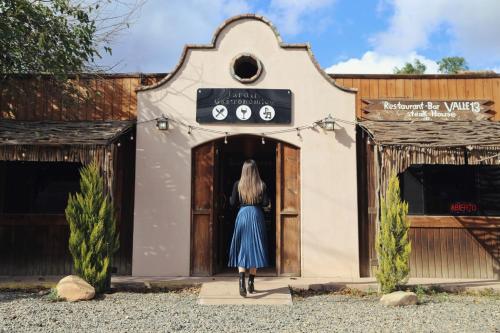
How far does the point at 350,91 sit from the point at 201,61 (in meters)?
2.74

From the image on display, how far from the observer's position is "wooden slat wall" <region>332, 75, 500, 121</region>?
27.9ft

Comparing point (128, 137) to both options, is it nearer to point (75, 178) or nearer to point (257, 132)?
point (75, 178)

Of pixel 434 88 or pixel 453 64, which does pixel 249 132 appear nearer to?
pixel 434 88

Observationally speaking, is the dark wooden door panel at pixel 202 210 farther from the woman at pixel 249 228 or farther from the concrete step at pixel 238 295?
the woman at pixel 249 228

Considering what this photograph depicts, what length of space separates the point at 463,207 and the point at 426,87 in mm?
2365

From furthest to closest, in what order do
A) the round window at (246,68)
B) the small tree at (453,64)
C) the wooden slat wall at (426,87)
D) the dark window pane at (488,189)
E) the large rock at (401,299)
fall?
the small tree at (453,64) < the wooden slat wall at (426,87) < the dark window pane at (488,189) < the round window at (246,68) < the large rock at (401,299)

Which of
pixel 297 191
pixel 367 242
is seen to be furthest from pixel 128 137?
pixel 367 242

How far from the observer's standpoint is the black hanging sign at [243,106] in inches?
313

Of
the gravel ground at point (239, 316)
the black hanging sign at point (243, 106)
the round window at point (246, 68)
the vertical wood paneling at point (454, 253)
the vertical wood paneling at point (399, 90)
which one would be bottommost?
the gravel ground at point (239, 316)

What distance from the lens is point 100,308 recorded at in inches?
228

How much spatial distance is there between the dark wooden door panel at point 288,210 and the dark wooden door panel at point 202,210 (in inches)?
46.8

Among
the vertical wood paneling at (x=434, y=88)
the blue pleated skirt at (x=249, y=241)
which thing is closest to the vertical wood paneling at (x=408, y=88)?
the vertical wood paneling at (x=434, y=88)

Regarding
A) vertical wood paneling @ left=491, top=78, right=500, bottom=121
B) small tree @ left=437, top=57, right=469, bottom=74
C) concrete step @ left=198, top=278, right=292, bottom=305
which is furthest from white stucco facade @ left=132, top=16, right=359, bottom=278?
small tree @ left=437, top=57, right=469, bottom=74

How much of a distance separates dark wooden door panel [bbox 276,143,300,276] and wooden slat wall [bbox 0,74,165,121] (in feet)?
9.49
